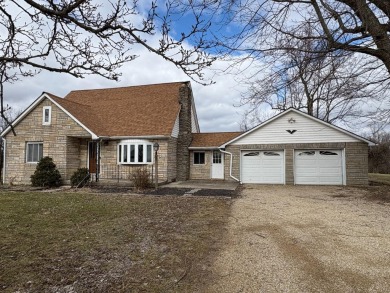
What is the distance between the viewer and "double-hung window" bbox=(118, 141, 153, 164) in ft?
57.3

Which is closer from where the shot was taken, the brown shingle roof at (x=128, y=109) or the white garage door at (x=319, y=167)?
the white garage door at (x=319, y=167)

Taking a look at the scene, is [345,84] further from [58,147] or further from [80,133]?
[58,147]

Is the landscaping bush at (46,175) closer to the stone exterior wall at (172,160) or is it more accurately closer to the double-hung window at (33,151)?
the double-hung window at (33,151)

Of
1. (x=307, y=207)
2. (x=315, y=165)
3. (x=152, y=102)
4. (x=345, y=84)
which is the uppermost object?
(x=152, y=102)

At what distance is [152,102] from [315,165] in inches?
489

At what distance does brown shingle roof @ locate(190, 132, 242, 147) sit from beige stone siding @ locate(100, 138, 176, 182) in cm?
266

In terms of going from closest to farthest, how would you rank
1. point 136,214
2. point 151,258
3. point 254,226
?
point 151,258 → point 254,226 → point 136,214

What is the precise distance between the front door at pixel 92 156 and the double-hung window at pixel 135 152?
1.87 m

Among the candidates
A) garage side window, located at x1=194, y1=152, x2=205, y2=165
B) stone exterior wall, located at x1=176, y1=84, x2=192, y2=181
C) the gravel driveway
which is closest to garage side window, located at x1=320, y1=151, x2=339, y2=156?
the gravel driveway

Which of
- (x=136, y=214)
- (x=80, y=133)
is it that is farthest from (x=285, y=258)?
(x=80, y=133)

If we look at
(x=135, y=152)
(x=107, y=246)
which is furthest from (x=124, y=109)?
(x=107, y=246)

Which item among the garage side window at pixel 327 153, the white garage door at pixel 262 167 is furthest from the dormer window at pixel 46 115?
the garage side window at pixel 327 153

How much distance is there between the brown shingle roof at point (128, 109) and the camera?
17953mm

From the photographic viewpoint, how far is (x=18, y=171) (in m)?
17.8
